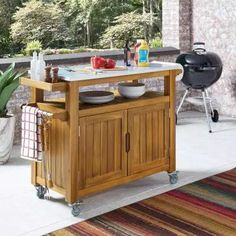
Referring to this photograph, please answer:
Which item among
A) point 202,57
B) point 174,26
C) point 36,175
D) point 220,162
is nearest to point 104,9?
point 174,26

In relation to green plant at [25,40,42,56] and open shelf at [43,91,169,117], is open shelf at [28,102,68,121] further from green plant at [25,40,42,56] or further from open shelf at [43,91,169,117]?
green plant at [25,40,42,56]

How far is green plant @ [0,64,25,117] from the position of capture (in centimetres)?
463

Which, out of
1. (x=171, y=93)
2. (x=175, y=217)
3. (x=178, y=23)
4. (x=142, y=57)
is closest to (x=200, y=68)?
(x=178, y=23)

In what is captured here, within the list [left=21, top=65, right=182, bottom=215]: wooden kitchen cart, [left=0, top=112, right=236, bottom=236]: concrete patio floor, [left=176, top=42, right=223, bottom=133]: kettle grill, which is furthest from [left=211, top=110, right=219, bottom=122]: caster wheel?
[left=21, top=65, right=182, bottom=215]: wooden kitchen cart

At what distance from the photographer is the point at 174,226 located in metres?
3.28

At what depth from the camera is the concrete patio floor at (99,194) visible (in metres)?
3.36

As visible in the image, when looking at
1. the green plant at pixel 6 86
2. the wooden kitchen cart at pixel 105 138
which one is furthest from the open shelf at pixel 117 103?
the green plant at pixel 6 86

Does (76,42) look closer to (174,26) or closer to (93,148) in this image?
(174,26)

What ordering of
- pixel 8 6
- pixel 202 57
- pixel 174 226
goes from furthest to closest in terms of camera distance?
→ 1. pixel 8 6
2. pixel 202 57
3. pixel 174 226

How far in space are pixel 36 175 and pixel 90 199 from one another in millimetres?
457

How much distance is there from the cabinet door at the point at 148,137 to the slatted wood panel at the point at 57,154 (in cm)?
56

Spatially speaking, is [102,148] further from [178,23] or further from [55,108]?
[178,23]

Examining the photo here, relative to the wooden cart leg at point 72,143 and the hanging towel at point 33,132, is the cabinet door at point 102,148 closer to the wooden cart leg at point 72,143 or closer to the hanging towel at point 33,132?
the wooden cart leg at point 72,143

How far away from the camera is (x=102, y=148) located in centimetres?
360
